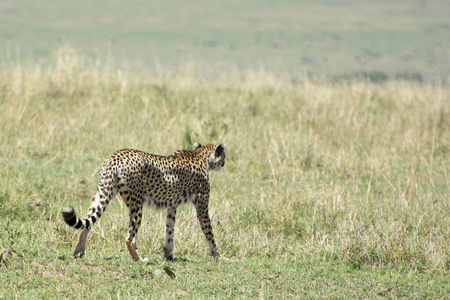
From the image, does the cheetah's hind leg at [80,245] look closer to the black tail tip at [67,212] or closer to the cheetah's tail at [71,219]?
the cheetah's tail at [71,219]

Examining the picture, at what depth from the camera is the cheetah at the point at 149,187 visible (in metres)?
4.93

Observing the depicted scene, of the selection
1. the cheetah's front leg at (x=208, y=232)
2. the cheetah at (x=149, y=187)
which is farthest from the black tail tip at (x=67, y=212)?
the cheetah's front leg at (x=208, y=232)

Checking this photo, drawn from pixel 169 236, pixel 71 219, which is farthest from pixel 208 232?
pixel 71 219

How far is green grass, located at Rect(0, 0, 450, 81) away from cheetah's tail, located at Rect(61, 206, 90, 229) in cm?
2294

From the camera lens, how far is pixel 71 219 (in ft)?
14.5

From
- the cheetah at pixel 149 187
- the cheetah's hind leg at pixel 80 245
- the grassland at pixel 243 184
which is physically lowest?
the grassland at pixel 243 184

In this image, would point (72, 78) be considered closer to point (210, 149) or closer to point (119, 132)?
point (119, 132)

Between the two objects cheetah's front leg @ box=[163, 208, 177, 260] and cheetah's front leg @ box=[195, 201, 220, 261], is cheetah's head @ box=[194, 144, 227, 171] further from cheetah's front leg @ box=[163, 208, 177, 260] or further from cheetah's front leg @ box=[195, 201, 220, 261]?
cheetah's front leg @ box=[163, 208, 177, 260]

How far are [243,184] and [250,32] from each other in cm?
2970

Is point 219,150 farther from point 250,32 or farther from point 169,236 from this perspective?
point 250,32

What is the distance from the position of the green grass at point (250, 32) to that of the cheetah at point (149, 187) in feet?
71.9

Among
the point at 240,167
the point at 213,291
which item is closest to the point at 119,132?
the point at 240,167

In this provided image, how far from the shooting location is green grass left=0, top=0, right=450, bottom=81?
3005 cm

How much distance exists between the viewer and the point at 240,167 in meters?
9.01
